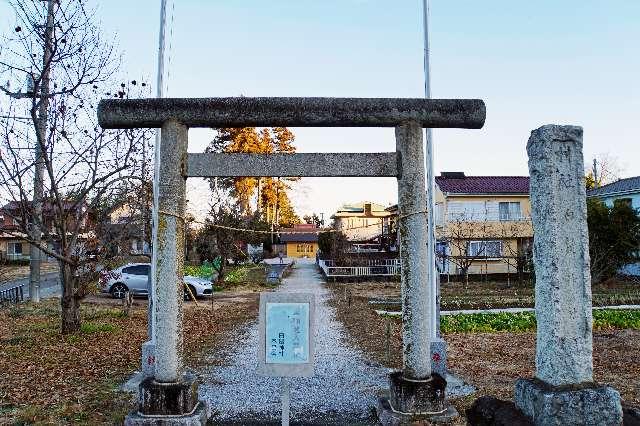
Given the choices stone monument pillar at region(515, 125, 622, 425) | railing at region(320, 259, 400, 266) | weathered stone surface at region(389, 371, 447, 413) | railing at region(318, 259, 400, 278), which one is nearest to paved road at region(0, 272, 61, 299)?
railing at region(318, 259, 400, 278)

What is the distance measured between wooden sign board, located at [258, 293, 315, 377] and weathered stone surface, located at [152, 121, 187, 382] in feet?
3.53

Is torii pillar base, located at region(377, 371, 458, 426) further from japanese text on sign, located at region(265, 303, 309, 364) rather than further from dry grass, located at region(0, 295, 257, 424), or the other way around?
dry grass, located at region(0, 295, 257, 424)

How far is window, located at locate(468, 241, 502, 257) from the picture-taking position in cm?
3053

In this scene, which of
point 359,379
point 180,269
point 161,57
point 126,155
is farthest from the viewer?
point 126,155

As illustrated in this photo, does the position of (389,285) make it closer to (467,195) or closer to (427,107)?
(467,195)

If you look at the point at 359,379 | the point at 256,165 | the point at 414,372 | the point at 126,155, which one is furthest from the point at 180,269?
the point at 126,155

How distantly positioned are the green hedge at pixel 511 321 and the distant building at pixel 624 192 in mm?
15447

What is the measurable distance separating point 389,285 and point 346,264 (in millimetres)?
4578

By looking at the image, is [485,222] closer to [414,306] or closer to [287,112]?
[414,306]

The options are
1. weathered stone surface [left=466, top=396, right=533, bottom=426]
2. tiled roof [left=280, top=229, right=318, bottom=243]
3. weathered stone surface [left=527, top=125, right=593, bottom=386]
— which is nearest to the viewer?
weathered stone surface [left=466, top=396, right=533, bottom=426]

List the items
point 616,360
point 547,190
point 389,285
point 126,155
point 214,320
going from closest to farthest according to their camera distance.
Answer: point 547,190 < point 616,360 < point 126,155 < point 214,320 < point 389,285

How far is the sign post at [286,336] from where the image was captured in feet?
17.4

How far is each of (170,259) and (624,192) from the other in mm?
30826

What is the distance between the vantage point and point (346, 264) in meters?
31.5
